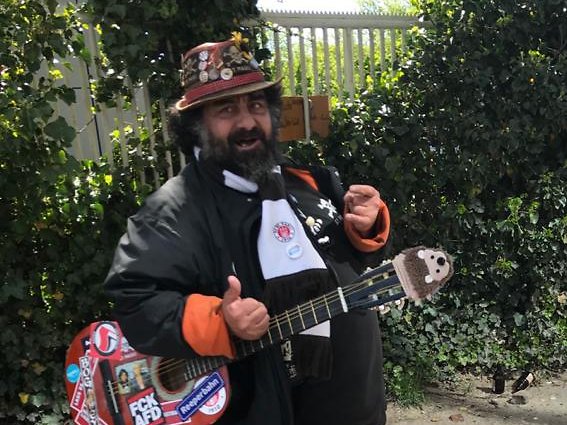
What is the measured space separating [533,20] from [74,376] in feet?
11.7

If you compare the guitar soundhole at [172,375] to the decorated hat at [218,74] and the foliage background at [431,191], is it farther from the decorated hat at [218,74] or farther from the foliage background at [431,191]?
the foliage background at [431,191]

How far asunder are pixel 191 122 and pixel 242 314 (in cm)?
73

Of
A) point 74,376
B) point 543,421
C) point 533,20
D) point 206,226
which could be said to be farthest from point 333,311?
point 533,20

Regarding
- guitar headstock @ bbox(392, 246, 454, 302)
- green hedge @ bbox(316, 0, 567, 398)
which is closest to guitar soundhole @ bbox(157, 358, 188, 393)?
guitar headstock @ bbox(392, 246, 454, 302)

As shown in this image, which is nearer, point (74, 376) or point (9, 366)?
point (74, 376)

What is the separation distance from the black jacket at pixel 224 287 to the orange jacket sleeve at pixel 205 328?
0.02 meters

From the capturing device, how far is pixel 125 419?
2.02 meters

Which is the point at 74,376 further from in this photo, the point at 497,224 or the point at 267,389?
the point at 497,224

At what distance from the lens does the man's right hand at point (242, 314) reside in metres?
1.62

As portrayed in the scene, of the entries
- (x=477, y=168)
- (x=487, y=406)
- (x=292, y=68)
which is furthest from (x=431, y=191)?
(x=487, y=406)

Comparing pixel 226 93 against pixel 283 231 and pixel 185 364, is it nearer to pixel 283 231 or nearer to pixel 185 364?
pixel 283 231

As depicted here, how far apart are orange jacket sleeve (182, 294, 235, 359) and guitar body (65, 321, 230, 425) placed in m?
0.21

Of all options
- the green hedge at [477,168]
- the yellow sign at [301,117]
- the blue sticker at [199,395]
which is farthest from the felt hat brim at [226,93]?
the green hedge at [477,168]

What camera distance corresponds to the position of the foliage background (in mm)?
2875
